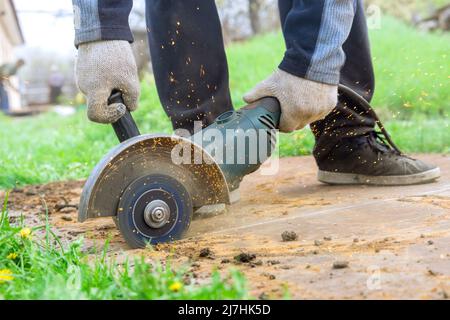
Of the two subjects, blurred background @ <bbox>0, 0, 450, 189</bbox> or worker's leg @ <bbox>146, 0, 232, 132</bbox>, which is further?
blurred background @ <bbox>0, 0, 450, 189</bbox>

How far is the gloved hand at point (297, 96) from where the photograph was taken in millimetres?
2568

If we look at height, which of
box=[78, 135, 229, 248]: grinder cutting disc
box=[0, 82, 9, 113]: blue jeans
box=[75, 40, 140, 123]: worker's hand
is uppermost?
box=[75, 40, 140, 123]: worker's hand

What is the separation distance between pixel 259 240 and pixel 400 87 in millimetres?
4874

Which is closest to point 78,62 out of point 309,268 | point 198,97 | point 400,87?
point 198,97

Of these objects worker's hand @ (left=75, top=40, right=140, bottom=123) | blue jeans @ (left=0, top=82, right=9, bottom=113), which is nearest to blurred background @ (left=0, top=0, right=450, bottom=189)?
worker's hand @ (left=75, top=40, right=140, bottom=123)

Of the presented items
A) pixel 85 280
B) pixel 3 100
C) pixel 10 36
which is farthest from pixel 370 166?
pixel 10 36

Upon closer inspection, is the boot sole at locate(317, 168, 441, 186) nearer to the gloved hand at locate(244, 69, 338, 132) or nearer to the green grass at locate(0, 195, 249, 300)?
the gloved hand at locate(244, 69, 338, 132)

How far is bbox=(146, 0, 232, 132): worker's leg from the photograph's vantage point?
9.73 ft

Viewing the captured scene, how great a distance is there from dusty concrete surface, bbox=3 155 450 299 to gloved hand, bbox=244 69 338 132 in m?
0.36

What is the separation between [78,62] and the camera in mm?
2424

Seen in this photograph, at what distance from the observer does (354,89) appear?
10.9ft

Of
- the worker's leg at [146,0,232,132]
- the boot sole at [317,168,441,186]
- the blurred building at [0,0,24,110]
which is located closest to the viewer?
the worker's leg at [146,0,232,132]

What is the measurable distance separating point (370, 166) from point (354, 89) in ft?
1.19
